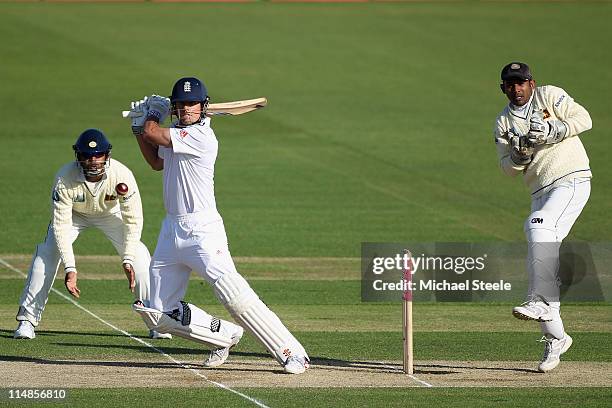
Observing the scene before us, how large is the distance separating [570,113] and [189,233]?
11.3 ft

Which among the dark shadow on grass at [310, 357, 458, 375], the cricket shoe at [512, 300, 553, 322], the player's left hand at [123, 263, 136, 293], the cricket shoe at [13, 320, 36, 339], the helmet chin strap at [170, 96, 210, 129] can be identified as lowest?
the dark shadow on grass at [310, 357, 458, 375]

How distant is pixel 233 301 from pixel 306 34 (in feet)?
99.9

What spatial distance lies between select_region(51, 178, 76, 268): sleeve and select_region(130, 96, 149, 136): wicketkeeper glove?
6.20ft

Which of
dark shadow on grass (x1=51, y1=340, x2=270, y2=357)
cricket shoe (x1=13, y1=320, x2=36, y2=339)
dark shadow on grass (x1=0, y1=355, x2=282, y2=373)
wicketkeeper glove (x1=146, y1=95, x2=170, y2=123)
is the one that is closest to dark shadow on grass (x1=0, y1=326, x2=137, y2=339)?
cricket shoe (x1=13, y1=320, x2=36, y2=339)

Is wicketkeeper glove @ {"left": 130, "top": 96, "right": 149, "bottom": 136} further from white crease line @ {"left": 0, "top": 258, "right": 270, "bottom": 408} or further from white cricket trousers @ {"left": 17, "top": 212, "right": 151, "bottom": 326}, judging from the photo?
white cricket trousers @ {"left": 17, "top": 212, "right": 151, "bottom": 326}

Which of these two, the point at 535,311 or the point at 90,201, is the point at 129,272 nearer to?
the point at 90,201

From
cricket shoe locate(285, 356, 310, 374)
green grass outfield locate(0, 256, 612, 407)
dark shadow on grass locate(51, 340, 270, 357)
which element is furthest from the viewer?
dark shadow on grass locate(51, 340, 270, 357)

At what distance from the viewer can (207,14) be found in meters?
43.6

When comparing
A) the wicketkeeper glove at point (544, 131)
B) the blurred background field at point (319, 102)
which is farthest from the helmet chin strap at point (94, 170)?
the blurred background field at point (319, 102)

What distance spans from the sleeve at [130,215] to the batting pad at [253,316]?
7.07ft

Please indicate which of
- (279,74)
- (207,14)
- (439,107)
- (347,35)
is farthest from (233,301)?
(207,14)

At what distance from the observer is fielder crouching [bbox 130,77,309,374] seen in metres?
11.0

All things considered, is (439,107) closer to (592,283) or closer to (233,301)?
(592,283)

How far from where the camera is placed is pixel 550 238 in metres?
11.4
